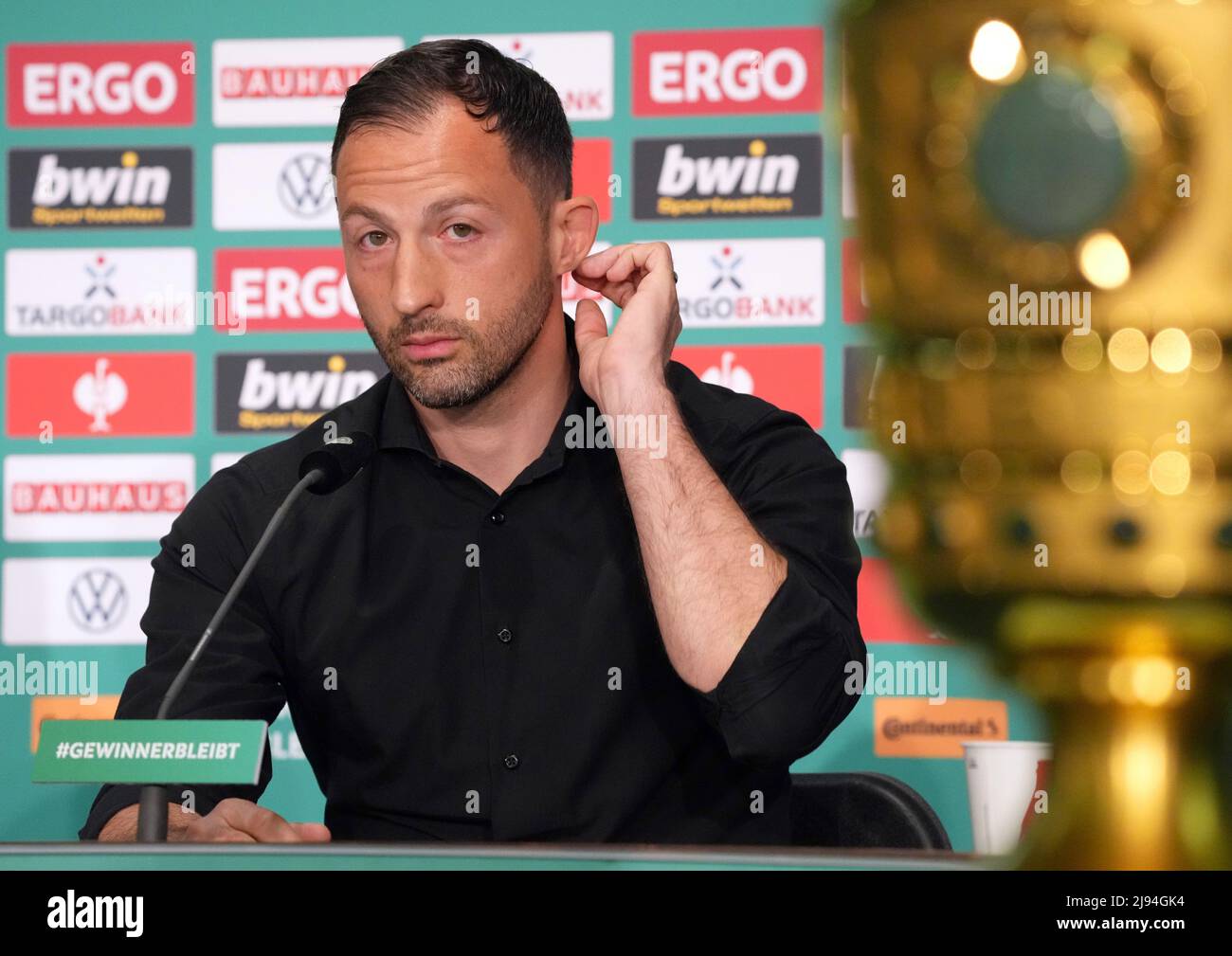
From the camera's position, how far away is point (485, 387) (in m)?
1.42

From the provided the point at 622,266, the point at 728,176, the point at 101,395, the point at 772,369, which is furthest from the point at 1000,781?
the point at 101,395

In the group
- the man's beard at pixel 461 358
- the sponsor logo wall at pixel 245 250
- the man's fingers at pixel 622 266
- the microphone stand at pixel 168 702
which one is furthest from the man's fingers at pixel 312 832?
the sponsor logo wall at pixel 245 250

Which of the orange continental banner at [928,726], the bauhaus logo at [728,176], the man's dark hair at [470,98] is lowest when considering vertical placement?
the orange continental banner at [928,726]

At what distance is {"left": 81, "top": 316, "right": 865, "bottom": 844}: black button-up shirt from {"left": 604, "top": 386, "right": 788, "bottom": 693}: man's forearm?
106 mm

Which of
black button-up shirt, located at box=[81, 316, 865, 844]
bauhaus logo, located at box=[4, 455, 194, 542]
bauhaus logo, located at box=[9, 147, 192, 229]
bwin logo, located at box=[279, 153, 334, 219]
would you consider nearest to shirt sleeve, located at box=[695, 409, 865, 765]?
black button-up shirt, located at box=[81, 316, 865, 844]

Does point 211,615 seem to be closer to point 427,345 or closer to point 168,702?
point 427,345

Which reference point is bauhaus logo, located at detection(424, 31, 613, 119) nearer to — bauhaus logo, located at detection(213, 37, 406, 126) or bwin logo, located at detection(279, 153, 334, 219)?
bauhaus logo, located at detection(213, 37, 406, 126)

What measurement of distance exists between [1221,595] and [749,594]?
2.84 feet

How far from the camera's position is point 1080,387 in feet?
1.10

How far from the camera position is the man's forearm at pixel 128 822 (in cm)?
108

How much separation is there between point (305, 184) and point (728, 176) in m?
0.81

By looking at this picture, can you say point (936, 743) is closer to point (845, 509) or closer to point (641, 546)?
point (845, 509)

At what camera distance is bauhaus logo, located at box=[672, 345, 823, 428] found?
249 cm

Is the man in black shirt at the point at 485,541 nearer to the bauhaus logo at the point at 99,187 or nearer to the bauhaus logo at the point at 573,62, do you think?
the bauhaus logo at the point at 573,62
